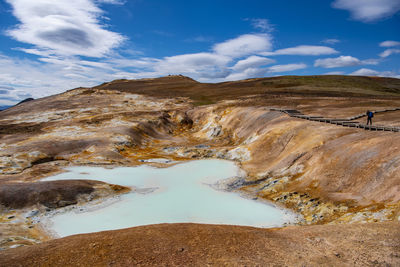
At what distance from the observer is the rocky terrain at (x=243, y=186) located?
12915mm

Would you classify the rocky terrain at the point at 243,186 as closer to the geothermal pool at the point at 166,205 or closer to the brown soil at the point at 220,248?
the brown soil at the point at 220,248

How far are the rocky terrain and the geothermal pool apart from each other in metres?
2.20

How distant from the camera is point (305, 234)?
1536cm

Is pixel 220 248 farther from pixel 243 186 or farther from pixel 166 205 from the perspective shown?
pixel 243 186

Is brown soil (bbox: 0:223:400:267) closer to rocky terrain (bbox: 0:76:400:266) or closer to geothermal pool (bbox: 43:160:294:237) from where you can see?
rocky terrain (bbox: 0:76:400:266)

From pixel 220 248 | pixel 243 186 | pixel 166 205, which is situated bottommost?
pixel 166 205

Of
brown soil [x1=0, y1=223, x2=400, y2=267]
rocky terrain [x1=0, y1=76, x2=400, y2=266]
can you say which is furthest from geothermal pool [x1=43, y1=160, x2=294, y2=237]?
brown soil [x1=0, y1=223, x2=400, y2=267]

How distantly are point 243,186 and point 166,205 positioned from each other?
36.0ft

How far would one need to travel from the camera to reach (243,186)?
33500 mm

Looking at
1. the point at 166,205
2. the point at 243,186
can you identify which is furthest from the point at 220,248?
the point at 243,186

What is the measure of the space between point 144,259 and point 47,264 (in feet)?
14.3

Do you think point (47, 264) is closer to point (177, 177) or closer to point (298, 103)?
point (177, 177)

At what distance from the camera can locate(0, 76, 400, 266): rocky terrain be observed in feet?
42.4

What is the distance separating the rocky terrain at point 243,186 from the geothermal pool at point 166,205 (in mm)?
2196
